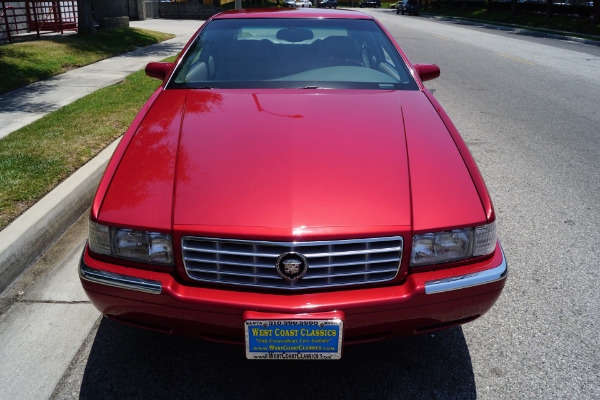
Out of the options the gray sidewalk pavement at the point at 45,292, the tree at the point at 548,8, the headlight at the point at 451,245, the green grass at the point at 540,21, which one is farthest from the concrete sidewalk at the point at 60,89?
the tree at the point at 548,8

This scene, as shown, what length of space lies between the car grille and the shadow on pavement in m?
0.58

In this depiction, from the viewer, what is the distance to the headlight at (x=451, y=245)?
2293 mm

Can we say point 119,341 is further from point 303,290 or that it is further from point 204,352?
point 303,290

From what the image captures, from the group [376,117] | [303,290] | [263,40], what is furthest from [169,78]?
[303,290]

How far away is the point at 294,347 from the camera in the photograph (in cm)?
216

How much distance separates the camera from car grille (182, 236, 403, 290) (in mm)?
2193

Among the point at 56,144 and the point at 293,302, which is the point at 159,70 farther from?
the point at 293,302

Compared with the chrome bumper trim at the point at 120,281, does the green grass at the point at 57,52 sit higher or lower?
lower

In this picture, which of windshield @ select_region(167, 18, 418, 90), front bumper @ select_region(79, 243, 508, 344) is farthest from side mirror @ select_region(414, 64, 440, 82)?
front bumper @ select_region(79, 243, 508, 344)

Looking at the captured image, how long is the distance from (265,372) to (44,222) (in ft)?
7.11

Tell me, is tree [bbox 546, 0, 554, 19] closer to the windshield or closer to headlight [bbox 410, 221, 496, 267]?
the windshield

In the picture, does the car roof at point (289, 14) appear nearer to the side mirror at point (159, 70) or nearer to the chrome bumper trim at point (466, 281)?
the side mirror at point (159, 70)

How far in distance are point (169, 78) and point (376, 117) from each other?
1477 mm

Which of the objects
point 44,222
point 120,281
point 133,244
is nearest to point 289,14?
point 44,222
